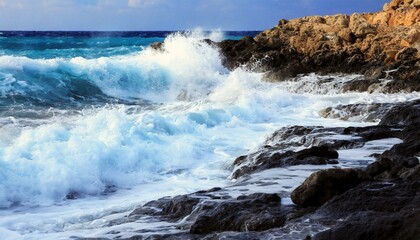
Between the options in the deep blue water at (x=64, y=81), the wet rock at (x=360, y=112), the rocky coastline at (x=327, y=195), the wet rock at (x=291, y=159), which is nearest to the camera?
the rocky coastline at (x=327, y=195)

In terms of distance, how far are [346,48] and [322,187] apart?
54.9ft

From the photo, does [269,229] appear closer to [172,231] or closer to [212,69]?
[172,231]

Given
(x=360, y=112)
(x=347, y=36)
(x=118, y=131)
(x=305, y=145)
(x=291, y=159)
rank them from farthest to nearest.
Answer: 1. (x=347, y=36)
2. (x=360, y=112)
3. (x=118, y=131)
4. (x=305, y=145)
5. (x=291, y=159)

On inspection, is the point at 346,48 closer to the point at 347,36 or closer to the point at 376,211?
the point at 347,36

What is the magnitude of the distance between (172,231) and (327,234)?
154cm

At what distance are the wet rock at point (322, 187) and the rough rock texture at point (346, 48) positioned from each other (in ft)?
35.9

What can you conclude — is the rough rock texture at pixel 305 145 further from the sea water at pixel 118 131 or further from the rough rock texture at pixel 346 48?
the rough rock texture at pixel 346 48

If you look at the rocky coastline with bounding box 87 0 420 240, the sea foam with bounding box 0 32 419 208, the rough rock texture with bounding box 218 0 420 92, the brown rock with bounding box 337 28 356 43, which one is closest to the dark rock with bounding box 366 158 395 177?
the rocky coastline with bounding box 87 0 420 240

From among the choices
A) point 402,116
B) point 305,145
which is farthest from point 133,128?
point 402,116

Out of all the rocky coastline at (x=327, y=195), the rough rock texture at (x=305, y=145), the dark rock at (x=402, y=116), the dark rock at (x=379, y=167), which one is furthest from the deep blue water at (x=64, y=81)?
the dark rock at (x=379, y=167)

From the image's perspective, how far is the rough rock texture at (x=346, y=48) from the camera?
56.6 feet

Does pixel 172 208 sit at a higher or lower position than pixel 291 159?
lower

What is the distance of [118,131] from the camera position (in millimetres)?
10125

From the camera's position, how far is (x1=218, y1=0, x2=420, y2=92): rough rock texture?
1727cm
